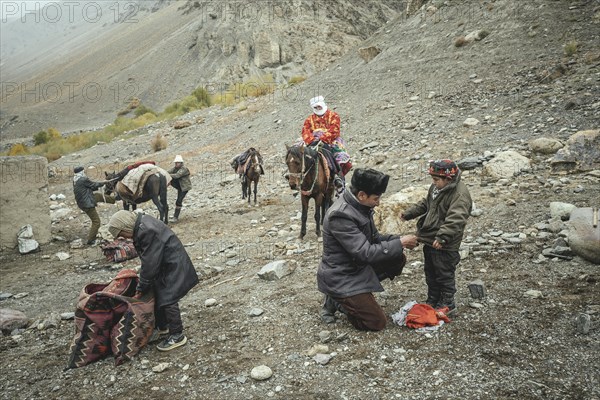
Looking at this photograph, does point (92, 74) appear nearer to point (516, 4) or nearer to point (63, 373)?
point (516, 4)

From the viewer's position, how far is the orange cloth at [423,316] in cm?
372

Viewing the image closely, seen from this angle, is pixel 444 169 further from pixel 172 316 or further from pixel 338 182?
pixel 338 182

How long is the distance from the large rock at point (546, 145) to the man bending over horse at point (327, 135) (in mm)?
3746

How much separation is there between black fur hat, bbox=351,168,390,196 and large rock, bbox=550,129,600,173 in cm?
540

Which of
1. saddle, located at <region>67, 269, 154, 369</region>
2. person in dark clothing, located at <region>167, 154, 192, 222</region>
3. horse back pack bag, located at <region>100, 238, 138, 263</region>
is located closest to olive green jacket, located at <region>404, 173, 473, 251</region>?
saddle, located at <region>67, 269, 154, 369</region>

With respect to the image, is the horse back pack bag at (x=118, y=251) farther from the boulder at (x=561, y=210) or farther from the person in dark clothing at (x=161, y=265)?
the boulder at (x=561, y=210)

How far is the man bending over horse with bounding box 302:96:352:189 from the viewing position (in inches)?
298

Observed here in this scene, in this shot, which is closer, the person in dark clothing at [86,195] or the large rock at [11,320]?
the large rock at [11,320]

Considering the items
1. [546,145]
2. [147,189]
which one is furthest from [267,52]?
[546,145]

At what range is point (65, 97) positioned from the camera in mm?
46750

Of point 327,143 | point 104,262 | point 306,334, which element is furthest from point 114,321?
point 327,143
